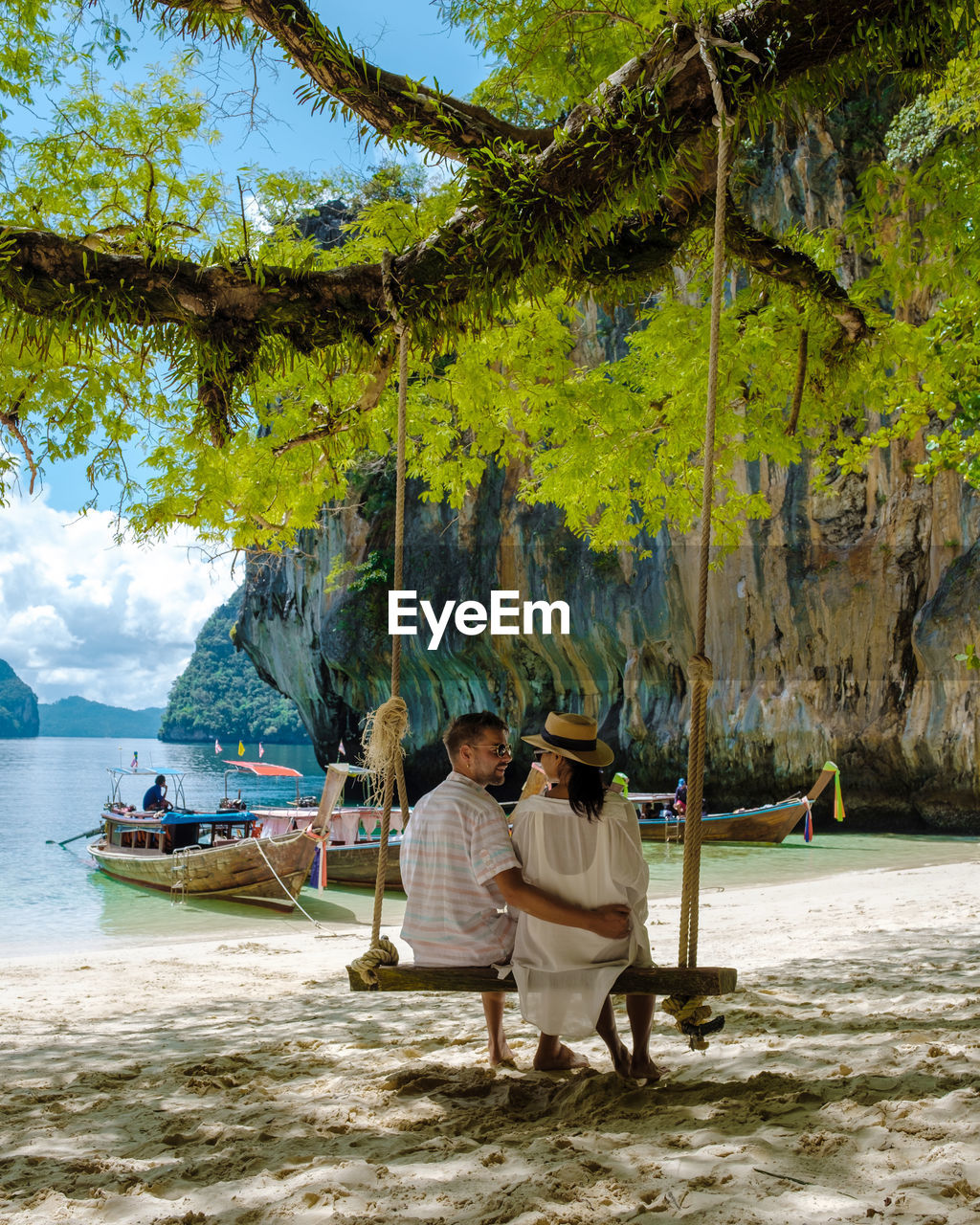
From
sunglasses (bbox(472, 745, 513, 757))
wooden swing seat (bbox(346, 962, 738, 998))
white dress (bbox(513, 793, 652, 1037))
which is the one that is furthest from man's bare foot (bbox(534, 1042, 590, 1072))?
sunglasses (bbox(472, 745, 513, 757))

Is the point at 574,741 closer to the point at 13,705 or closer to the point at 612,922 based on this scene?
the point at 612,922

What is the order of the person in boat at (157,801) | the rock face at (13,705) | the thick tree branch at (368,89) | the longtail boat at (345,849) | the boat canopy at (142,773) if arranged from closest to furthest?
the thick tree branch at (368,89)
the longtail boat at (345,849)
the person in boat at (157,801)
the boat canopy at (142,773)
the rock face at (13,705)

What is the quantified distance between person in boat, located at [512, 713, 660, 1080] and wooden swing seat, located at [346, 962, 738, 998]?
6 centimetres

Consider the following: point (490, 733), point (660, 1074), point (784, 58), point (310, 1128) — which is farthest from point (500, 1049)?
point (784, 58)

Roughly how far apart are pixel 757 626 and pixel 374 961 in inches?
835

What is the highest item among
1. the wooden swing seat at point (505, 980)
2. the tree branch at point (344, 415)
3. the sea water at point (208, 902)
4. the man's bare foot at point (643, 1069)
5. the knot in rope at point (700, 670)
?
the tree branch at point (344, 415)

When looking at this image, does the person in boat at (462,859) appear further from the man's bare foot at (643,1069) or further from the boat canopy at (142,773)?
the boat canopy at (142,773)

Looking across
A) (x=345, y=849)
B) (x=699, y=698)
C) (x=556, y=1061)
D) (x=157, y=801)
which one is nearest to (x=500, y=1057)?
(x=556, y=1061)

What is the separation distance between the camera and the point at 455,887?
3.22 m

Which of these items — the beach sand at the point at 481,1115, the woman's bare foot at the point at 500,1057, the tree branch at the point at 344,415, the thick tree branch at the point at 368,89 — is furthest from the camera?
the tree branch at the point at 344,415

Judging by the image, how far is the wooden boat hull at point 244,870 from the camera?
13031 mm

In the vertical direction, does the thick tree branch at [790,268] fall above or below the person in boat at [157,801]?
above

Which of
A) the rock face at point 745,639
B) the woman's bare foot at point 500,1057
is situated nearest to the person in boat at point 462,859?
the woman's bare foot at point 500,1057

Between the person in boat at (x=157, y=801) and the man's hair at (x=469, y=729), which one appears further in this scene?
the person in boat at (x=157, y=801)
